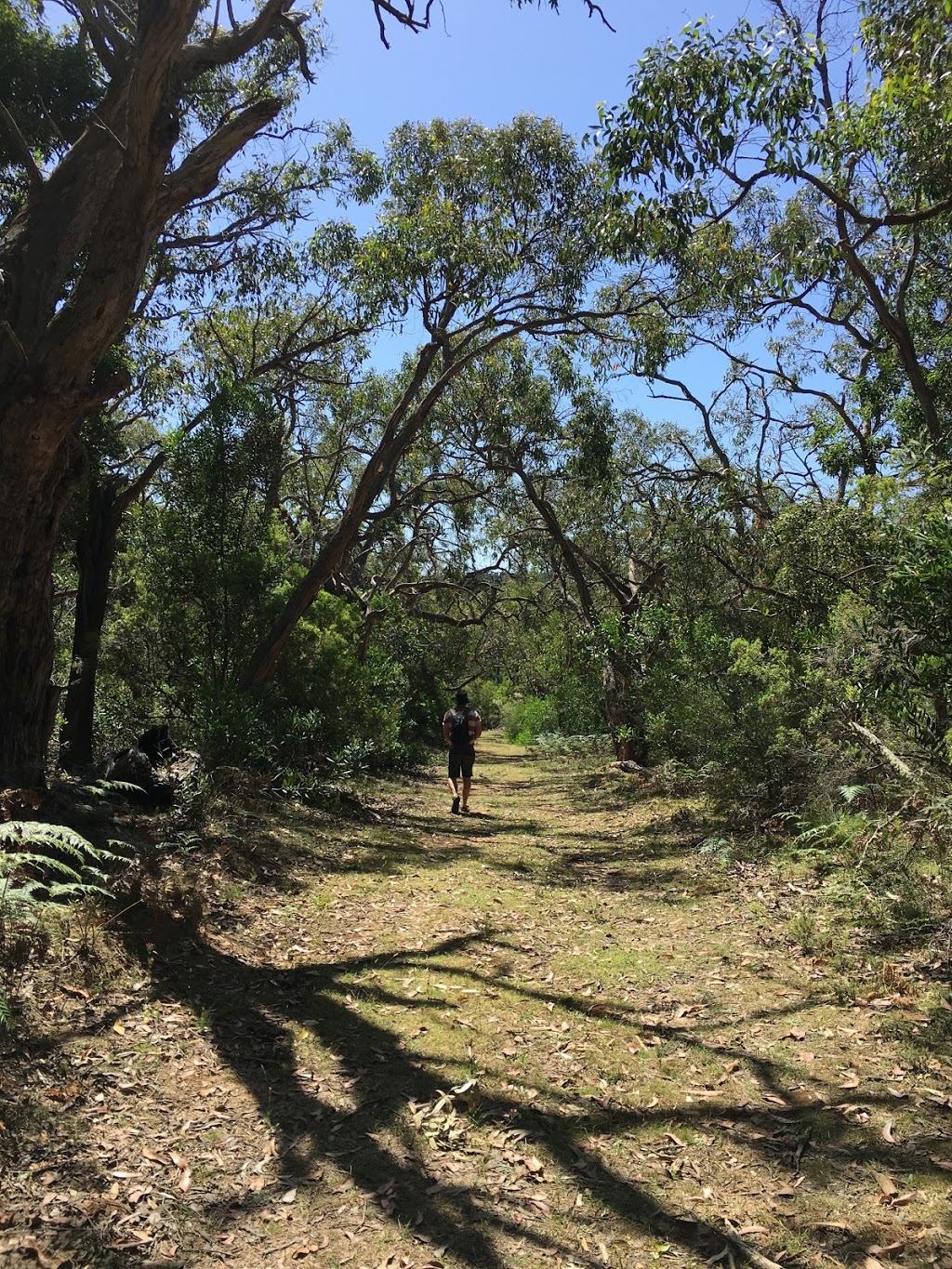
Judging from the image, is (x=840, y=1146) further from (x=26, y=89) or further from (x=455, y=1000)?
(x=26, y=89)

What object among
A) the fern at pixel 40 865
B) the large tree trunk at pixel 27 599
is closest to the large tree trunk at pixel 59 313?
the large tree trunk at pixel 27 599

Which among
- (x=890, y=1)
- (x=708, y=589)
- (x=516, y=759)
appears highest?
(x=890, y=1)

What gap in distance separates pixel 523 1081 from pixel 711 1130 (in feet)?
3.07

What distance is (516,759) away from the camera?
26438 mm

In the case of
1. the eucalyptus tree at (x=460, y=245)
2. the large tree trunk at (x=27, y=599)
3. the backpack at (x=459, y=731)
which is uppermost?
the eucalyptus tree at (x=460, y=245)

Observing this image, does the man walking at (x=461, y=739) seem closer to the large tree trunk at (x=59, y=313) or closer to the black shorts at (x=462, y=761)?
the black shorts at (x=462, y=761)

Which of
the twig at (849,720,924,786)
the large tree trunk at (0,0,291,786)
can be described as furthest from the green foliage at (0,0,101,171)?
the twig at (849,720,924,786)

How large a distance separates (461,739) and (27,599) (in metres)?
6.92

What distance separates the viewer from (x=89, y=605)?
37.8 ft

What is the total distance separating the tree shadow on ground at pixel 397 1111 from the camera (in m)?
3.09

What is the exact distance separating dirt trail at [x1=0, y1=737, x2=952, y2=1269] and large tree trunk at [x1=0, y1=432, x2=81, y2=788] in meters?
1.67

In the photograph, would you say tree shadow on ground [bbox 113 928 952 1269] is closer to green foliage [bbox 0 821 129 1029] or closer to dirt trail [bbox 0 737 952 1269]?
dirt trail [bbox 0 737 952 1269]

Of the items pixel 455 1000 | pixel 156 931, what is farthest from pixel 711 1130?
pixel 156 931

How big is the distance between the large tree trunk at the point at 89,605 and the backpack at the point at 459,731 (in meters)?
5.05
